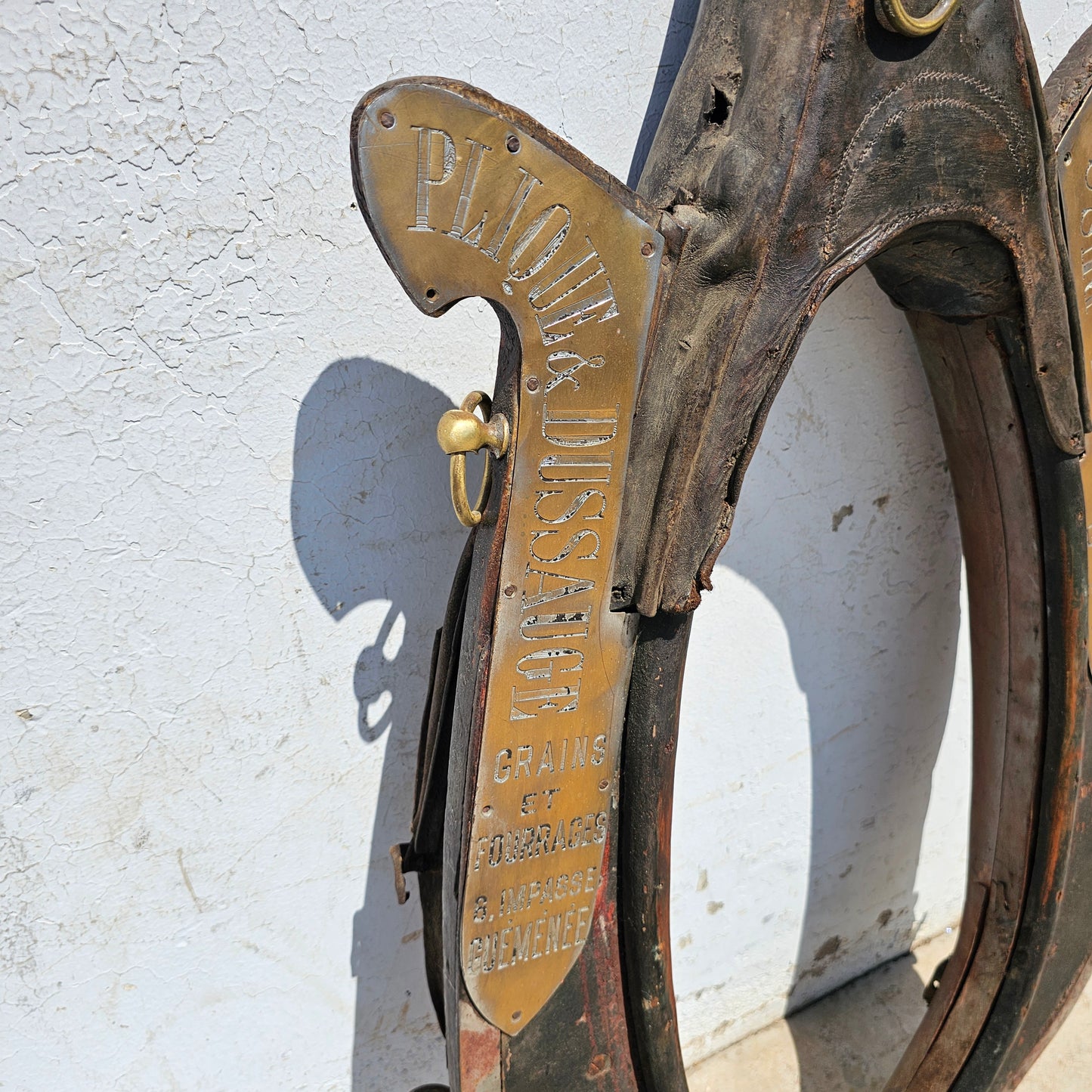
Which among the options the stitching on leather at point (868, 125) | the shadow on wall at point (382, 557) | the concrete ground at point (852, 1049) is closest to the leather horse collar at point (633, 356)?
the stitching on leather at point (868, 125)

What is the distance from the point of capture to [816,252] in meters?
0.77

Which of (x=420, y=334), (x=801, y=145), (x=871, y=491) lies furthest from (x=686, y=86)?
(x=871, y=491)

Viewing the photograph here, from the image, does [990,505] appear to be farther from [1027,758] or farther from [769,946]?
[769,946]

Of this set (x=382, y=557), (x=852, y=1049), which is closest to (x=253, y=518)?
(x=382, y=557)

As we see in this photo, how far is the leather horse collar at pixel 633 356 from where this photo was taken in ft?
2.25

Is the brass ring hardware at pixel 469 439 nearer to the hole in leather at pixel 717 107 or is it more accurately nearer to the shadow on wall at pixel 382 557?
the shadow on wall at pixel 382 557

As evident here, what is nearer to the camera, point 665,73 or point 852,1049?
point 665,73

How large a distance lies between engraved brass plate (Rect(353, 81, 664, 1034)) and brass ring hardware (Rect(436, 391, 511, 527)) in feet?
0.06

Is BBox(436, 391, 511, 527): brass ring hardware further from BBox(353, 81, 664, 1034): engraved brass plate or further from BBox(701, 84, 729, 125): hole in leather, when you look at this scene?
BBox(701, 84, 729, 125): hole in leather

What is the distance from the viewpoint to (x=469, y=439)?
28.1 inches

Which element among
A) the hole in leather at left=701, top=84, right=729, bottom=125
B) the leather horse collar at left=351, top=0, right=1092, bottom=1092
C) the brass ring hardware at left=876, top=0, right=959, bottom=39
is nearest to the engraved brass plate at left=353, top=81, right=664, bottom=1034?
the leather horse collar at left=351, top=0, right=1092, bottom=1092

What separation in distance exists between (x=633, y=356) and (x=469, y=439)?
14 cm

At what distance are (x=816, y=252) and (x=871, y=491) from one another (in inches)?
20.2

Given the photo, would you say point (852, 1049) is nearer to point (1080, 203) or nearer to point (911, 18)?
point (1080, 203)
